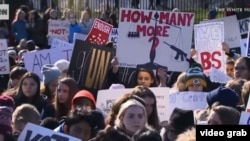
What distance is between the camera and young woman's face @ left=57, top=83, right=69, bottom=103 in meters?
10.4

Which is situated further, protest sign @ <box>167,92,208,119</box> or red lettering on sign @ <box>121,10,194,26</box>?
red lettering on sign @ <box>121,10,194,26</box>

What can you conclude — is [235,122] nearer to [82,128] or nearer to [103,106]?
[82,128]

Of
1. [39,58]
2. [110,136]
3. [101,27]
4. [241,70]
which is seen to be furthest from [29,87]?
[101,27]

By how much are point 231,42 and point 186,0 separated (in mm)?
10851

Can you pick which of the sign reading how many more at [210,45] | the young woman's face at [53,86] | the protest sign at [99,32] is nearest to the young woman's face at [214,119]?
the young woman's face at [53,86]

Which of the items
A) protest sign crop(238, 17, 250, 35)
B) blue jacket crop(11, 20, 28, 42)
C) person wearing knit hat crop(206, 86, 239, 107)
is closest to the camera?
person wearing knit hat crop(206, 86, 239, 107)

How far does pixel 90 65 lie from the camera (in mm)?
12633

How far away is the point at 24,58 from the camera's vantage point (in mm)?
15039

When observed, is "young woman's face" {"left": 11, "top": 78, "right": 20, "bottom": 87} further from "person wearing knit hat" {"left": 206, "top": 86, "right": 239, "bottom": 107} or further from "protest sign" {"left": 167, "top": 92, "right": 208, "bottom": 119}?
"person wearing knit hat" {"left": 206, "top": 86, "right": 239, "bottom": 107}

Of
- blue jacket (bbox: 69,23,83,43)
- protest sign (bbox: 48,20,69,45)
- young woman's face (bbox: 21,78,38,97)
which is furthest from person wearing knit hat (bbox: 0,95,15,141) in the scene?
protest sign (bbox: 48,20,69,45)

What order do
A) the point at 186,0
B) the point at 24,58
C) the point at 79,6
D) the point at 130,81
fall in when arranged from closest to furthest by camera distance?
the point at 130,81, the point at 24,58, the point at 186,0, the point at 79,6

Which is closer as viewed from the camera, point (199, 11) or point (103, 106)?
point (103, 106)

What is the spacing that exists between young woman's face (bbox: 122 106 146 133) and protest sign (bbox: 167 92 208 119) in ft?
5.54

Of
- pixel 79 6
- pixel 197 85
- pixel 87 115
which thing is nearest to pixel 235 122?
pixel 87 115
